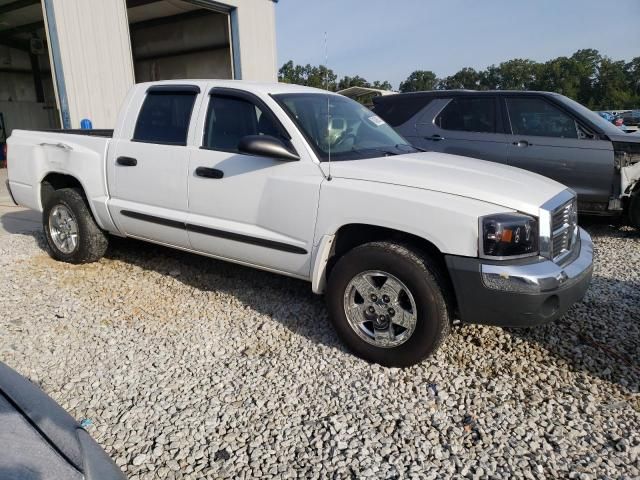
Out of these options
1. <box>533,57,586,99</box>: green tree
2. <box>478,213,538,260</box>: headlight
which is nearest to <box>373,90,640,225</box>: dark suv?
<box>478,213,538,260</box>: headlight

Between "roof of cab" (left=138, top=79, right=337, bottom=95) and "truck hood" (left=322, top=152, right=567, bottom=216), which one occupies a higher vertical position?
"roof of cab" (left=138, top=79, right=337, bottom=95)

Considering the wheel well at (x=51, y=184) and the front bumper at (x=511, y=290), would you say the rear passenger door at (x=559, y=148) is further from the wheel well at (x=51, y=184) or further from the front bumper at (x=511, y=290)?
the wheel well at (x=51, y=184)

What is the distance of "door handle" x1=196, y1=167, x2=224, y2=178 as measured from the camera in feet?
12.0

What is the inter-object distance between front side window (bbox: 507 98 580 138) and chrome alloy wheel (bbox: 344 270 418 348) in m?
4.25

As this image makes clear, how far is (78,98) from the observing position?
29.9 ft

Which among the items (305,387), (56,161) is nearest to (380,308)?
Result: (305,387)

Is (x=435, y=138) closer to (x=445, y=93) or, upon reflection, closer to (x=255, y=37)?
(x=445, y=93)

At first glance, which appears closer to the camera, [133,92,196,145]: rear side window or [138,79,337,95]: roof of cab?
[138,79,337,95]: roof of cab

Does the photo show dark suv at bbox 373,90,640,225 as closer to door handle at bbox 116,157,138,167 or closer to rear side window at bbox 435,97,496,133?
rear side window at bbox 435,97,496,133

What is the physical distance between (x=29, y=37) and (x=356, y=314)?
23739mm

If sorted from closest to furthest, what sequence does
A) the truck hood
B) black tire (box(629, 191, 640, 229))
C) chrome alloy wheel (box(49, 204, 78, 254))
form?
the truck hood, chrome alloy wheel (box(49, 204, 78, 254)), black tire (box(629, 191, 640, 229))

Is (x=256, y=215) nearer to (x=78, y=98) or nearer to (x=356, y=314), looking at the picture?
(x=356, y=314)

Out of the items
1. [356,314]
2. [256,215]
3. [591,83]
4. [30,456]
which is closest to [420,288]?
[356,314]

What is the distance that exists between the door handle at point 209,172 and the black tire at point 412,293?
122 centimetres
